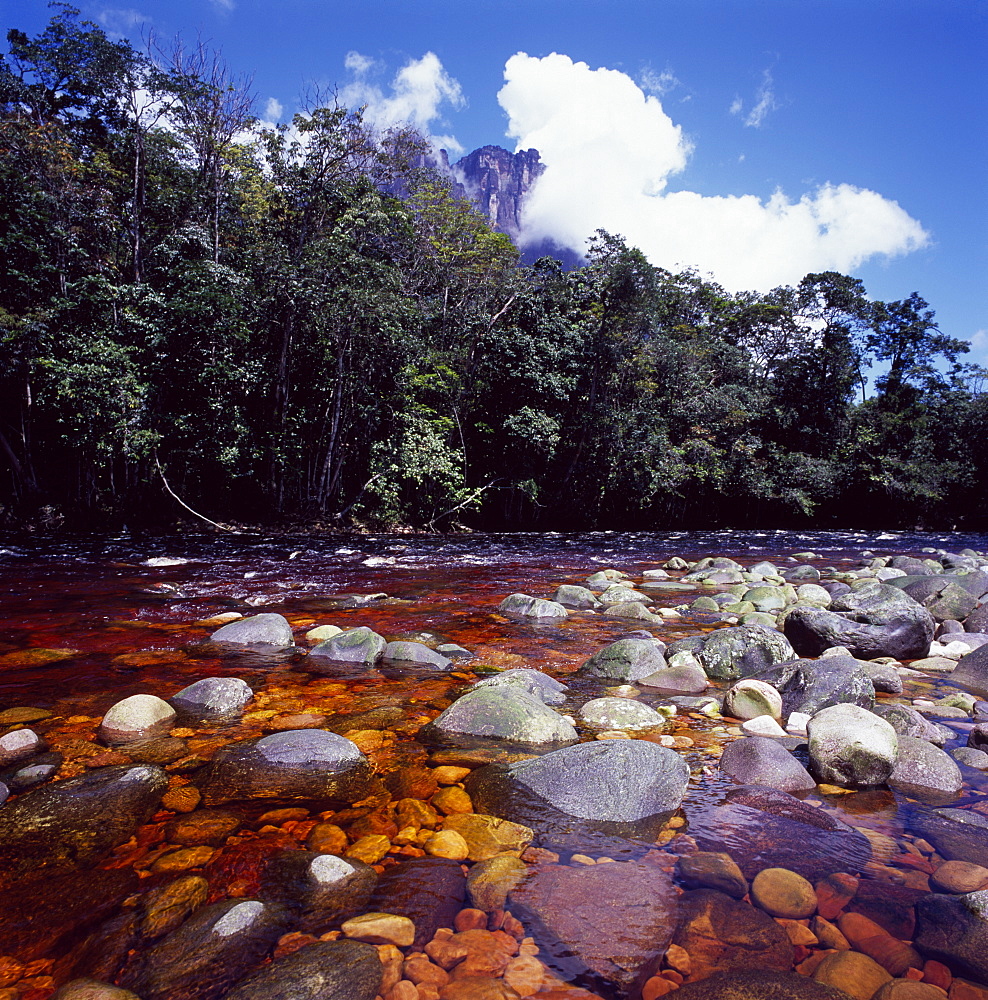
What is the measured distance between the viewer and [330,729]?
356cm

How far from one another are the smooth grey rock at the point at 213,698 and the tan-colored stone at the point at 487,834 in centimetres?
189

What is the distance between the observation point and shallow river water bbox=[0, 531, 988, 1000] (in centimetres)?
180

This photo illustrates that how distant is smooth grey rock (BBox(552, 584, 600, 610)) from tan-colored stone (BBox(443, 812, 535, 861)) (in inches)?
197

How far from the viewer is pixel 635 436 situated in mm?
22594

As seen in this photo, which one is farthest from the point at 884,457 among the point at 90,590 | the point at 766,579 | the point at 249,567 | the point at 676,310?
the point at 90,590

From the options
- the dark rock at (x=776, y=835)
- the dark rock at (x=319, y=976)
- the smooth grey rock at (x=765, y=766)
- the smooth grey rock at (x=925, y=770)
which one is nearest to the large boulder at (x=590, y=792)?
the dark rock at (x=776, y=835)

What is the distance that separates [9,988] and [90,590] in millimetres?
7284

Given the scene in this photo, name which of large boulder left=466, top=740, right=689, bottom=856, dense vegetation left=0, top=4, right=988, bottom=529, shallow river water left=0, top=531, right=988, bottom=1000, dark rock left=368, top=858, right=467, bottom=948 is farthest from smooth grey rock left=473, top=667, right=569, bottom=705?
dense vegetation left=0, top=4, right=988, bottom=529

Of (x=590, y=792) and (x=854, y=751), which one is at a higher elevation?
(x=854, y=751)

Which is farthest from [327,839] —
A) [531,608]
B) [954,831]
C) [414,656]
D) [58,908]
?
[531,608]

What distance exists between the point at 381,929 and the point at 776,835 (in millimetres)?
1721

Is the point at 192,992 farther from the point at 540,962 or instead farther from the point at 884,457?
the point at 884,457

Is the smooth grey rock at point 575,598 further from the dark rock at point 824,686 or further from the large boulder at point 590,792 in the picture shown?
the large boulder at point 590,792

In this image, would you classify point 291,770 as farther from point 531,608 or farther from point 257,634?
point 531,608
